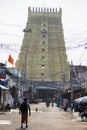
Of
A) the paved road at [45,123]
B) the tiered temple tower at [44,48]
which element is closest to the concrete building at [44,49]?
the tiered temple tower at [44,48]

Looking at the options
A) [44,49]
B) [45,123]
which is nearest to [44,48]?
[44,49]

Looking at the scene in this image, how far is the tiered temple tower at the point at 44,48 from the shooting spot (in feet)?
335

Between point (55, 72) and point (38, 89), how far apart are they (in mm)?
10486

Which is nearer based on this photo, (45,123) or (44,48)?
(45,123)

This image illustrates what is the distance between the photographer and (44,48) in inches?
4119

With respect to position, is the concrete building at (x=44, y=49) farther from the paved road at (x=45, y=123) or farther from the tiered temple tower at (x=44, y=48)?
the paved road at (x=45, y=123)

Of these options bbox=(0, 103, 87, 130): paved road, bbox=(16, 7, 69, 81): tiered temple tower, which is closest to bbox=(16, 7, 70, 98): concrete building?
bbox=(16, 7, 69, 81): tiered temple tower

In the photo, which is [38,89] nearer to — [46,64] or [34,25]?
[46,64]

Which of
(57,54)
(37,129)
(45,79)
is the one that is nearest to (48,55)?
(57,54)

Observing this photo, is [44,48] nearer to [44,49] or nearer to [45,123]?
[44,49]

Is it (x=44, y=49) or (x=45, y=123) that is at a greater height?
(x=44, y=49)

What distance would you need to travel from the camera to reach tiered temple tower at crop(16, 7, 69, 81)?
4016 inches

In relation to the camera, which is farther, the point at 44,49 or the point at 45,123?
the point at 44,49

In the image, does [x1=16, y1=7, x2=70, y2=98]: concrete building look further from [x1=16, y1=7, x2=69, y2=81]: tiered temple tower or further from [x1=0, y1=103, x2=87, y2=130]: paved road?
[x1=0, y1=103, x2=87, y2=130]: paved road
